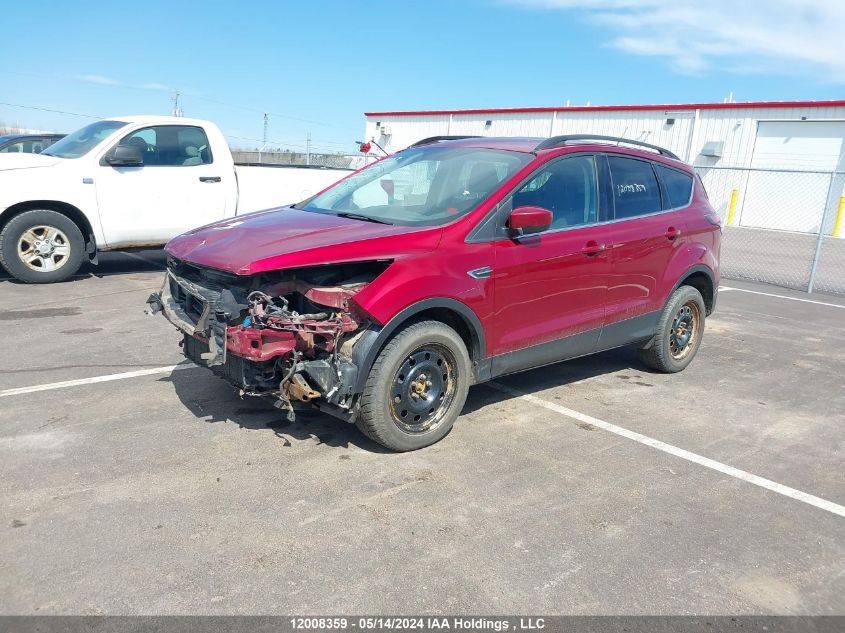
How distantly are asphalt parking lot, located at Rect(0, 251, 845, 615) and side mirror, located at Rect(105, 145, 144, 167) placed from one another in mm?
3311

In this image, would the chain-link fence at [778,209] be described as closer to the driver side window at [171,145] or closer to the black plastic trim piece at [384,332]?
the driver side window at [171,145]

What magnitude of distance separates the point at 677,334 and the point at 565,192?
207 cm

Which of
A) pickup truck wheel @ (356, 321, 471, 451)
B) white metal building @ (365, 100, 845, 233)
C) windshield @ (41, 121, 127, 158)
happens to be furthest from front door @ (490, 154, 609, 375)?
white metal building @ (365, 100, 845, 233)

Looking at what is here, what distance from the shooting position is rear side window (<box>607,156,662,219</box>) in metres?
5.39

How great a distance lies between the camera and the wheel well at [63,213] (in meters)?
8.27

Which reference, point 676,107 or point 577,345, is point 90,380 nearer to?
point 577,345

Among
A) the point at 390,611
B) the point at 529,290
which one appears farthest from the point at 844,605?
the point at 529,290

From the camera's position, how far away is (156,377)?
5430 mm

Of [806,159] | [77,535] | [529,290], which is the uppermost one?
[806,159]

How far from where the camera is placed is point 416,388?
14.0ft

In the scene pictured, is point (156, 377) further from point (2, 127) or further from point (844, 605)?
point (2, 127)

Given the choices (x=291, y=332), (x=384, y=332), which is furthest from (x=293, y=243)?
(x=384, y=332)

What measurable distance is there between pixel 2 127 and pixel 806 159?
1247 inches

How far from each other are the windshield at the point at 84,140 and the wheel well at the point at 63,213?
2.22ft
